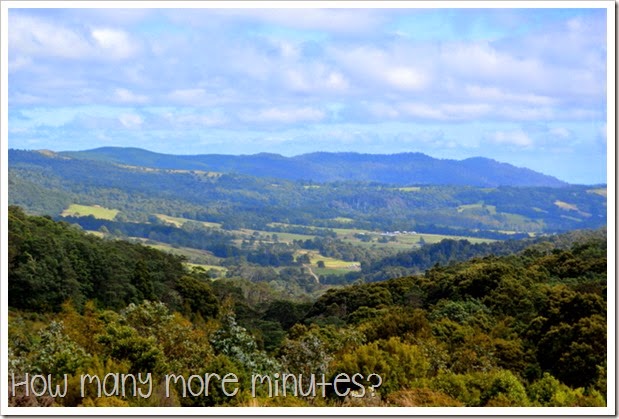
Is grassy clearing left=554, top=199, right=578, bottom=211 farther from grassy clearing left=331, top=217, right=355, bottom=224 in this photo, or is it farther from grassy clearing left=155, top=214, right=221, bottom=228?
grassy clearing left=155, top=214, right=221, bottom=228

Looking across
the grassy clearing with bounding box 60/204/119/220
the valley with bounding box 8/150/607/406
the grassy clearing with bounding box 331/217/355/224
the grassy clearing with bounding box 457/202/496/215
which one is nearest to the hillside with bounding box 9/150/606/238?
the grassy clearing with bounding box 457/202/496/215

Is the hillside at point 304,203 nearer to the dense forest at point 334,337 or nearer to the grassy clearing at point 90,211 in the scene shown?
the grassy clearing at point 90,211

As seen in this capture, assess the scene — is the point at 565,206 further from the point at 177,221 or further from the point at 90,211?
the point at 90,211

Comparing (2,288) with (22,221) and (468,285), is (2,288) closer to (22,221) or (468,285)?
(468,285)

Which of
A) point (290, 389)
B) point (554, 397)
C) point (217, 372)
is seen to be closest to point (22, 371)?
point (217, 372)

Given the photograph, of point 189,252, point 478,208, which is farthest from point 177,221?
point 478,208
